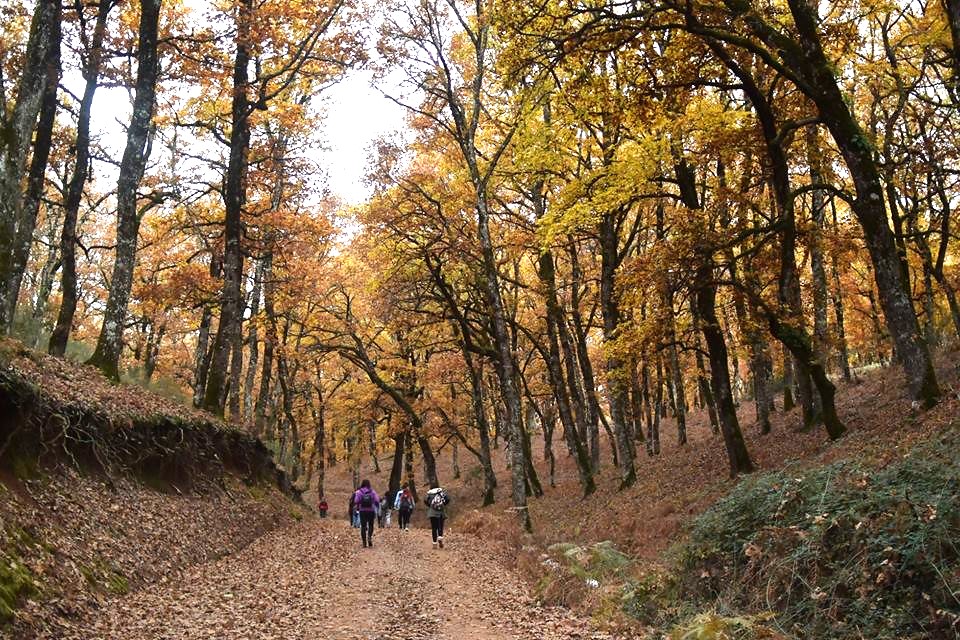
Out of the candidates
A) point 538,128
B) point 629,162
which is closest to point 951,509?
point 629,162

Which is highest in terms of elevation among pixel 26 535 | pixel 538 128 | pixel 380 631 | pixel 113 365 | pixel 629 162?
pixel 538 128

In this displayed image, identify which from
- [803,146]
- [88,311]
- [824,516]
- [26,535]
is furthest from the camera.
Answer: [88,311]

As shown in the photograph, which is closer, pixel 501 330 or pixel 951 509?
pixel 951 509

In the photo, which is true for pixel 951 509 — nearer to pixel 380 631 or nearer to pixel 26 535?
pixel 380 631

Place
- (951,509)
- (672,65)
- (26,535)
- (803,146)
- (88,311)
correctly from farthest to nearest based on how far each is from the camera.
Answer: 1. (88,311)
2. (803,146)
3. (672,65)
4. (26,535)
5. (951,509)

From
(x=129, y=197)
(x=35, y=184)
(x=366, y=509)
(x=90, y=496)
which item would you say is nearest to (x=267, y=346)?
(x=366, y=509)

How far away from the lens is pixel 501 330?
1806 cm

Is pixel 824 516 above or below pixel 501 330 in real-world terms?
below

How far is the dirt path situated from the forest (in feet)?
18.3

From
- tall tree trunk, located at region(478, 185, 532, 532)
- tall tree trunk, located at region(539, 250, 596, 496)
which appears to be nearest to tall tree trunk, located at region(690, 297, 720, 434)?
tall tree trunk, located at region(539, 250, 596, 496)

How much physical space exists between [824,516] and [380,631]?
17.5ft

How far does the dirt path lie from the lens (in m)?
7.64

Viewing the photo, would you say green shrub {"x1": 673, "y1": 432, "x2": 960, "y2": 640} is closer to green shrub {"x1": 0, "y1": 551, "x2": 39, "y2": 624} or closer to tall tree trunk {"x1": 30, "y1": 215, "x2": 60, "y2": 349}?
green shrub {"x1": 0, "y1": 551, "x2": 39, "y2": 624}

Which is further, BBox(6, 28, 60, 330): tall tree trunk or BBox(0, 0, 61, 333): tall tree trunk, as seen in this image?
BBox(6, 28, 60, 330): tall tree trunk
